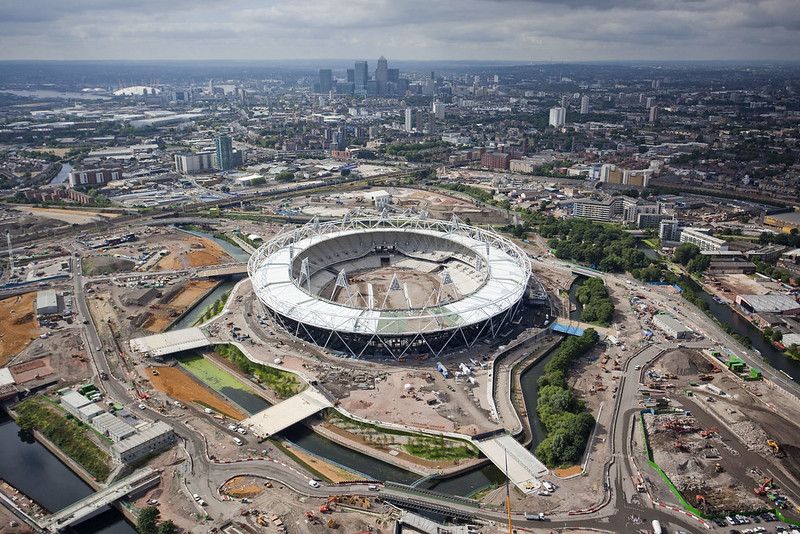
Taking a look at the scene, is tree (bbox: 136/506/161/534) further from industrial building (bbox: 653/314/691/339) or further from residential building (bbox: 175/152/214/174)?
residential building (bbox: 175/152/214/174)

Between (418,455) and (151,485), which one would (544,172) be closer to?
(418,455)

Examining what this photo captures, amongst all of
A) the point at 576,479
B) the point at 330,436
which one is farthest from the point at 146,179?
the point at 576,479

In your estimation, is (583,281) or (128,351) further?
(583,281)

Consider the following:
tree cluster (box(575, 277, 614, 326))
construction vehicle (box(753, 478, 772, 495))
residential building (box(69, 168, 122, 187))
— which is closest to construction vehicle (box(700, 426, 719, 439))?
construction vehicle (box(753, 478, 772, 495))

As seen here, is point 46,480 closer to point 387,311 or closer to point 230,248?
point 387,311

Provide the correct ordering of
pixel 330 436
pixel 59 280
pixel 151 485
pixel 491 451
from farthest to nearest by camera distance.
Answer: pixel 59 280, pixel 330 436, pixel 491 451, pixel 151 485

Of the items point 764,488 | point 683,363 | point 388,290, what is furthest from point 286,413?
point 683,363
